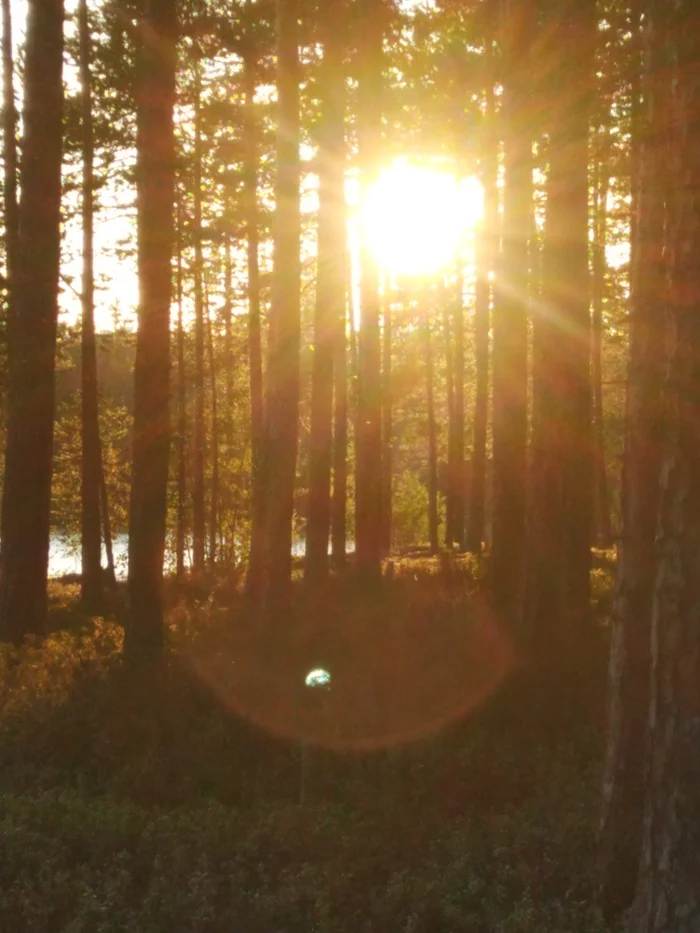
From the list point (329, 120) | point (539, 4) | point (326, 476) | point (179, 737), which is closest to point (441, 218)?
point (329, 120)

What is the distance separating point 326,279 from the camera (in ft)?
56.0

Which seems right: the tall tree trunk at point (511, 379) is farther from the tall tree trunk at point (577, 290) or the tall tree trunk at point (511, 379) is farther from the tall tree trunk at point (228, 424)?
the tall tree trunk at point (228, 424)

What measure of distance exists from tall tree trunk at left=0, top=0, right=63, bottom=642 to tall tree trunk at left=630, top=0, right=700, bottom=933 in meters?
9.80

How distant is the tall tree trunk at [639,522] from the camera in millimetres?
5539

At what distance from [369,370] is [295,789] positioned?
12095mm

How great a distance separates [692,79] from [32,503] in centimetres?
1012

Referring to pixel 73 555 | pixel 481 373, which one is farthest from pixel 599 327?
pixel 73 555

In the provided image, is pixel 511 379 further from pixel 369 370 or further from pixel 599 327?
pixel 599 327

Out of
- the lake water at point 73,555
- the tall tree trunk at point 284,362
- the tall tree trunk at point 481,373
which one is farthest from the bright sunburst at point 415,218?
the lake water at point 73,555

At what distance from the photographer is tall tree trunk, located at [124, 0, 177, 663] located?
11.5 metres

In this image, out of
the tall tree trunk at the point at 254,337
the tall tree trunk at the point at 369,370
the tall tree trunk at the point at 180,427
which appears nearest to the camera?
the tall tree trunk at the point at 254,337

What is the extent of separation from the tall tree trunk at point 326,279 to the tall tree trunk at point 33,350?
4685mm

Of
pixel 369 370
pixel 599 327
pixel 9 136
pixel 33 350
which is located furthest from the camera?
pixel 599 327

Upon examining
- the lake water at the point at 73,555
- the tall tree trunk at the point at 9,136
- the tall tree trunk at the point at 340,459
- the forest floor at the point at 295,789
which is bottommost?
the forest floor at the point at 295,789
